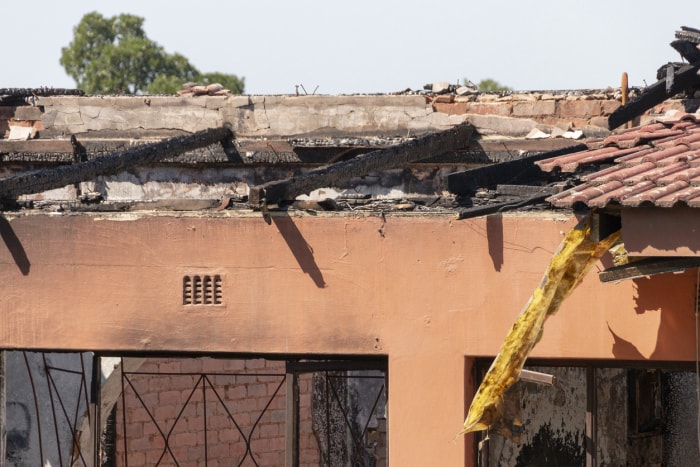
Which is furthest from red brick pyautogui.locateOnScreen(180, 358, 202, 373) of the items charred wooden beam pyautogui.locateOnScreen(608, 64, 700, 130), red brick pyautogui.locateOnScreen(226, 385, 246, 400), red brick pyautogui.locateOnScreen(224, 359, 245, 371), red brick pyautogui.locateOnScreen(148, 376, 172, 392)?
charred wooden beam pyautogui.locateOnScreen(608, 64, 700, 130)

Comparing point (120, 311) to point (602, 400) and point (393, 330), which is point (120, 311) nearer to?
point (393, 330)

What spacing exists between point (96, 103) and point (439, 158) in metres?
3.18

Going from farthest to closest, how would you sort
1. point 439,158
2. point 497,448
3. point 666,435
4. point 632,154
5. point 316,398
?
point 316,398 → point 666,435 → point 497,448 → point 439,158 → point 632,154

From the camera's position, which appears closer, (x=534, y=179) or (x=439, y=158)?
(x=534, y=179)

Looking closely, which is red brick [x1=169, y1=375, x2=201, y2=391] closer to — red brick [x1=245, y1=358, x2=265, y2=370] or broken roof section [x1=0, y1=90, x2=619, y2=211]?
red brick [x1=245, y1=358, x2=265, y2=370]

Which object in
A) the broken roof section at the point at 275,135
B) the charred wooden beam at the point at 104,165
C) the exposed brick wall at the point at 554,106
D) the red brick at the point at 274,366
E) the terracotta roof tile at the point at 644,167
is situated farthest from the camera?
the red brick at the point at 274,366

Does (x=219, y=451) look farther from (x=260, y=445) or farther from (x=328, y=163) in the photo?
(x=328, y=163)

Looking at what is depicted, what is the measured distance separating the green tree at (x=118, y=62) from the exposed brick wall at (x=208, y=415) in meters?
27.4

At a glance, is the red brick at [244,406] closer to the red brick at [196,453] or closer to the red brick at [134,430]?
the red brick at [196,453]

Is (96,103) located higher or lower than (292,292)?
higher

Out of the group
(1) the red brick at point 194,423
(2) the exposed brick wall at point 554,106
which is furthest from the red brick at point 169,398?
(2) the exposed brick wall at point 554,106

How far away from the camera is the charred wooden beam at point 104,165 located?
9.20 meters

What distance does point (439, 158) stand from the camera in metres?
10.3

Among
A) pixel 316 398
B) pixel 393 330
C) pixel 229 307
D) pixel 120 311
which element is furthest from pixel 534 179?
pixel 316 398
